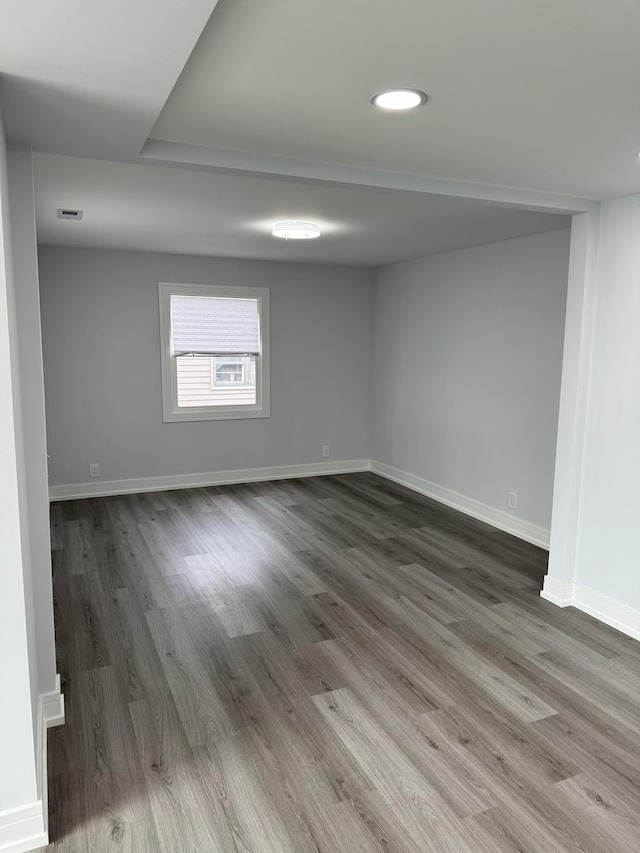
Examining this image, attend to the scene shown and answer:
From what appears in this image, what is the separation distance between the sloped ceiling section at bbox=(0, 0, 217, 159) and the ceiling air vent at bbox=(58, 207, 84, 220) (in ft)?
6.02

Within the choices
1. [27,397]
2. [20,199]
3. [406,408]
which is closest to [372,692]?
[27,397]

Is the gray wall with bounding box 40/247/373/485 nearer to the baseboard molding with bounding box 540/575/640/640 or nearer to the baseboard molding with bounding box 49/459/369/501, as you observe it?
the baseboard molding with bounding box 49/459/369/501

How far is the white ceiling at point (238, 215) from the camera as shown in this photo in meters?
3.09

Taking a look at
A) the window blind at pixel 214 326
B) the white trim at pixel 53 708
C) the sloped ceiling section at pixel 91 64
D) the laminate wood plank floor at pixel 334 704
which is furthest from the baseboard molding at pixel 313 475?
the sloped ceiling section at pixel 91 64

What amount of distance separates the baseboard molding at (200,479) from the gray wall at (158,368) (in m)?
0.07

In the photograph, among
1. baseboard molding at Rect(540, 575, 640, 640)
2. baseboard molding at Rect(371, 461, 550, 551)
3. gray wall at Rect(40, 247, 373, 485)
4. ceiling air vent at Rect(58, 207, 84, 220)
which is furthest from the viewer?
gray wall at Rect(40, 247, 373, 485)

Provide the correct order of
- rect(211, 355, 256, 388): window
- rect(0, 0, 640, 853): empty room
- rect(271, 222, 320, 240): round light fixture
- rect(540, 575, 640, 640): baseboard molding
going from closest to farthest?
rect(0, 0, 640, 853): empty room, rect(540, 575, 640, 640): baseboard molding, rect(271, 222, 320, 240): round light fixture, rect(211, 355, 256, 388): window

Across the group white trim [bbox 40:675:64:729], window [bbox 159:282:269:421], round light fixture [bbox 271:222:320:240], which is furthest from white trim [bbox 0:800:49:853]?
window [bbox 159:282:269:421]

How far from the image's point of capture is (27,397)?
7.28 feet

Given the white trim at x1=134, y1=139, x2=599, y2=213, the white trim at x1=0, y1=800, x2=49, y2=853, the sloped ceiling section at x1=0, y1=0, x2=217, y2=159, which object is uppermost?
the white trim at x1=134, y1=139, x2=599, y2=213

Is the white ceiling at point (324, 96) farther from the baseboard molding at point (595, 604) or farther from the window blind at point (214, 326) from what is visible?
the window blind at point (214, 326)

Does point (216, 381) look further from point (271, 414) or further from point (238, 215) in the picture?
point (238, 215)

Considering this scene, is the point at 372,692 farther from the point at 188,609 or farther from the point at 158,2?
the point at 158,2

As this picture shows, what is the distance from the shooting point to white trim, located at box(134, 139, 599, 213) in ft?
7.74
